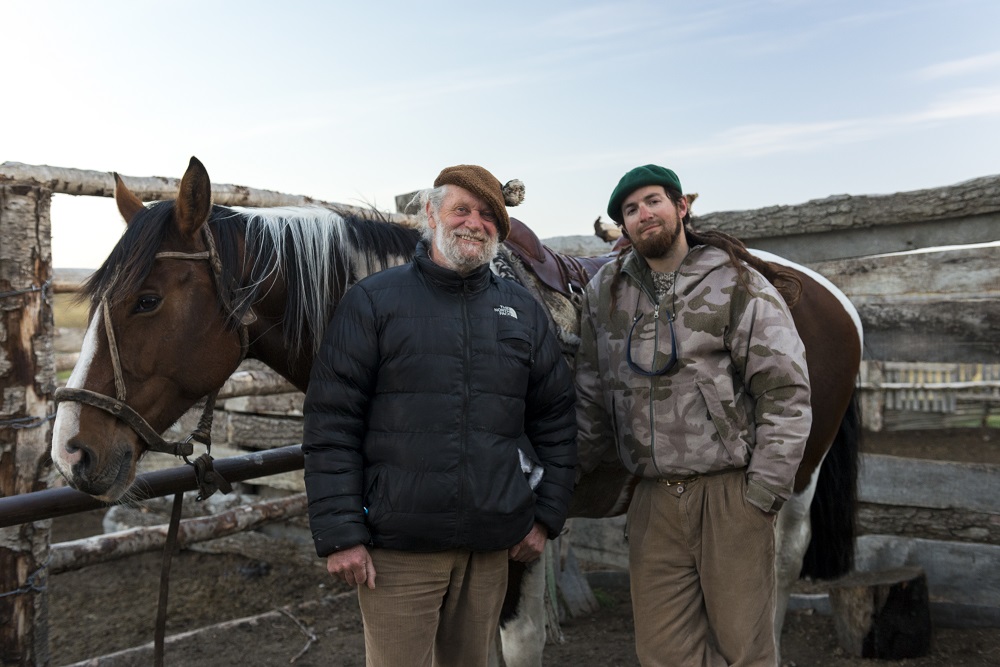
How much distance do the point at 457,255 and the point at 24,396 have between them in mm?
2149

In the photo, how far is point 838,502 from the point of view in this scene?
145 inches

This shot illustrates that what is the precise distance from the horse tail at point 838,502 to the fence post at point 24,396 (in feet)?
11.2

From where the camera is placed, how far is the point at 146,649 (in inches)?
154

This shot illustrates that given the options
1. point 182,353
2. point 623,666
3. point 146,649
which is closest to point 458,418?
point 182,353

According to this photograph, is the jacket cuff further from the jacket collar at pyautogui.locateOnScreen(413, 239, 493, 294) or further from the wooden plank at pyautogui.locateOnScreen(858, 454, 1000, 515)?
the wooden plank at pyautogui.locateOnScreen(858, 454, 1000, 515)

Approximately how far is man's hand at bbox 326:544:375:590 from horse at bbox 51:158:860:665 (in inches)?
23.7

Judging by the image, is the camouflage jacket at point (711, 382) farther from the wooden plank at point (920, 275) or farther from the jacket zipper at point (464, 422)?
the wooden plank at point (920, 275)

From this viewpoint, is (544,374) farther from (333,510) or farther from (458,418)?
(333,510)

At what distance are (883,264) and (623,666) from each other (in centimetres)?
276

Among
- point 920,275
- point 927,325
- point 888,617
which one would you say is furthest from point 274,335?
point 920,275

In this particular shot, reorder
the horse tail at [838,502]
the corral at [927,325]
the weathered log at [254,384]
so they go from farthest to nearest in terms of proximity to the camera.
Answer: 1. the weathered log at [254,384]
2. the corral at [927,325]
3. the horse tail at [838,502]

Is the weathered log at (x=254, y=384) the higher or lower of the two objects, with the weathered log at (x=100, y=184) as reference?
lower

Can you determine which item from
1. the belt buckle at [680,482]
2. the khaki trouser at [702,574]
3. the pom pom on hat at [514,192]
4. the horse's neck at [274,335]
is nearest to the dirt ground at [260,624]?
the khaki trouser at [702,574]

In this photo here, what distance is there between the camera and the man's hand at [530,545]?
85.3 inches
